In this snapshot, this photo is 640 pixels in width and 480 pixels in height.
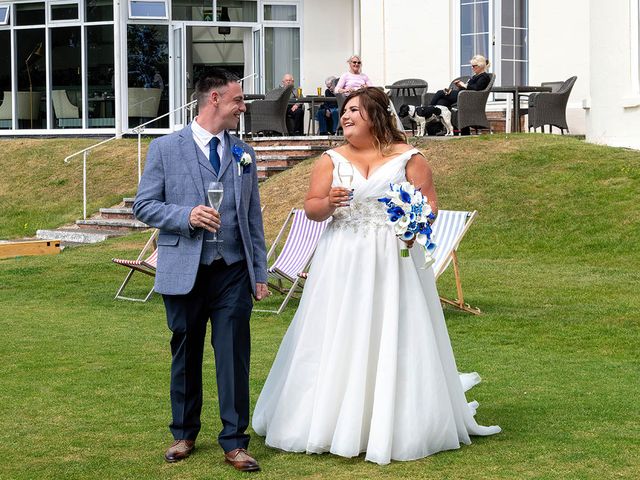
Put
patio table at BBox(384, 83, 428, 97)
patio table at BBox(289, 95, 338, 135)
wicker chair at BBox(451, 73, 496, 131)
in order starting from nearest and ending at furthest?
wicker chair at BBox(451, 73, 496, 131)
patio table at BBox(384, 83, 428, 97)
patio table at BBox(289, 95, 338, 135)

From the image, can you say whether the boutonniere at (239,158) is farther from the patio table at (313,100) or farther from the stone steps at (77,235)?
the patio table at (313,100)

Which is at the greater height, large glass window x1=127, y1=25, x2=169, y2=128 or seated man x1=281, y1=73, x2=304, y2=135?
large glass window x1=127, y1=25, x2=169, y2=128

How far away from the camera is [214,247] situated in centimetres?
556

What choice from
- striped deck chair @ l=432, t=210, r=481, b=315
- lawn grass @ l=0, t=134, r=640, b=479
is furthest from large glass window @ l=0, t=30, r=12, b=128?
striped deck chair @ l=432, t=210, r=481, b=315

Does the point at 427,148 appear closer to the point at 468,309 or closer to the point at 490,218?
the point at 490,218

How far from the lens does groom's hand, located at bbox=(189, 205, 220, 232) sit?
5.34 metres

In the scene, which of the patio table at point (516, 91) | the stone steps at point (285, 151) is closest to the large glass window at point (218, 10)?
the stone steps at point (285, 151)

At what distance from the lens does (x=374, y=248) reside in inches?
233

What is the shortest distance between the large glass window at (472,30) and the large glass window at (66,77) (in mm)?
9671

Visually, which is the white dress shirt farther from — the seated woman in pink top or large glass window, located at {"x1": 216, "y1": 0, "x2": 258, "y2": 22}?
large glass window, located at {"x1": 216, "y1": 0, "x2": 258, "y2": 22}

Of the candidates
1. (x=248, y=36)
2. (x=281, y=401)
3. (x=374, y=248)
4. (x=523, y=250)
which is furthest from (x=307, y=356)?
(x=248, y=36)

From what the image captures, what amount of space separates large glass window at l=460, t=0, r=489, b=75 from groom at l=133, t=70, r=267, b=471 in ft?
60.8

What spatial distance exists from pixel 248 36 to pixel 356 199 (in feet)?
76.8

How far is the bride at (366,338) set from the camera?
567 cm
